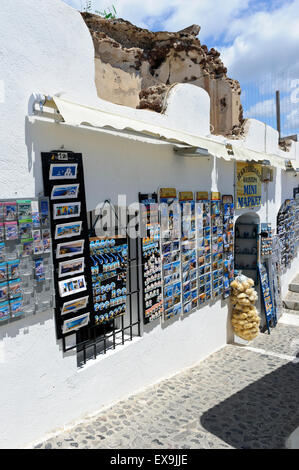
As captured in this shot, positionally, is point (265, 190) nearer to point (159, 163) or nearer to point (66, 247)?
point (159, 163)

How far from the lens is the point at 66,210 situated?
3961mm

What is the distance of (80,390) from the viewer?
4.27 metres

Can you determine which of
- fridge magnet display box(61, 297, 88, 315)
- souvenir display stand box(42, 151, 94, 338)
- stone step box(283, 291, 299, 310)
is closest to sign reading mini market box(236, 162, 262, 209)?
stone step box(283, 291, 299, 310)

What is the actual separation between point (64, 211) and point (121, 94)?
13.7m

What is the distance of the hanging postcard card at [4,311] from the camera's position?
3.34m

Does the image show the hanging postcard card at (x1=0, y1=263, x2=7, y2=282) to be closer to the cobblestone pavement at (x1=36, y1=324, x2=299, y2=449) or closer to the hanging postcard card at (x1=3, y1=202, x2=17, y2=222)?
the hanging postcard card at (x1=3, y1=202, x2=17, y2=222)

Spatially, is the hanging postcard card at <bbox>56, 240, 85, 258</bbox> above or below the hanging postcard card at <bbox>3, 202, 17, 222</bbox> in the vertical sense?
below

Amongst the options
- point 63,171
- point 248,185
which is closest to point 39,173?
point 63,171

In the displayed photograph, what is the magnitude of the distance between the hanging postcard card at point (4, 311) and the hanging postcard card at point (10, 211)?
802 millimetres

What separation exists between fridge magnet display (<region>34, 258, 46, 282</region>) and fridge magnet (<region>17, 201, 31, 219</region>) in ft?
1.57

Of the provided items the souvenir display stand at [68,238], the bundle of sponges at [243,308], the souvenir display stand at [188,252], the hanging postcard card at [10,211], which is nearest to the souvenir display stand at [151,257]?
the souvenir display stand at [188,252]

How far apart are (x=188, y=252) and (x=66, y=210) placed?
9.77 ft

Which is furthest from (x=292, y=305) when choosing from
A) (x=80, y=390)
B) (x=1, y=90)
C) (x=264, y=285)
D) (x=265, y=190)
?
(x=1, y=90)

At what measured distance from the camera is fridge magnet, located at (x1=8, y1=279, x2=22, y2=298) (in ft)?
11.3
